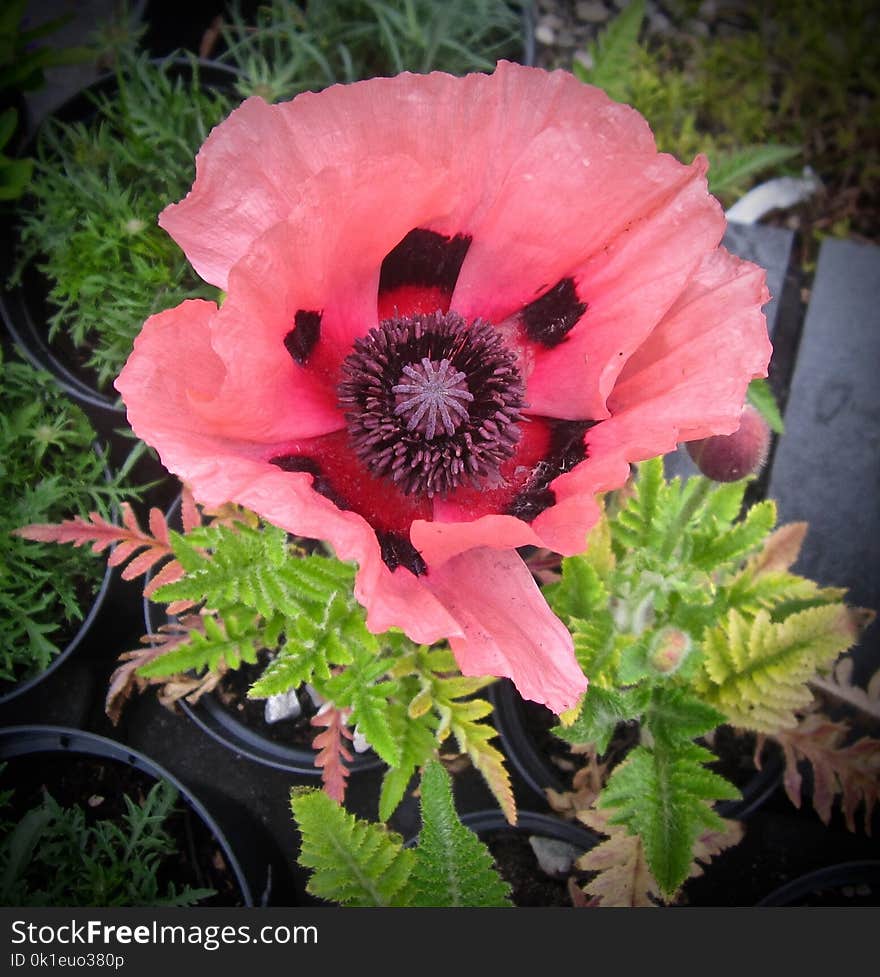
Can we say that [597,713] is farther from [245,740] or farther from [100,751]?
[100,751]

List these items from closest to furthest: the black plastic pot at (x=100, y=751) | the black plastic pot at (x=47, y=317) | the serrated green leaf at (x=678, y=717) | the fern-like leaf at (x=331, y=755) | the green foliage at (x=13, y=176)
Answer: the serrated green leaf at (x=678, y=717) → the fern-like leaf at (x=331, y=755) → the black plastic pot at (x=100, y=751) → the green foliage at (x=13, y=176) → the black plastic pot at (x=47, y=317)

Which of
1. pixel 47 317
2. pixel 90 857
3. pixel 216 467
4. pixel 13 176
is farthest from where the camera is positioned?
pixel 47 317

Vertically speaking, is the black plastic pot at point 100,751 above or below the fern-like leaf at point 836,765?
below

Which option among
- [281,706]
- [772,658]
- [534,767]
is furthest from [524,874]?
[772,658]

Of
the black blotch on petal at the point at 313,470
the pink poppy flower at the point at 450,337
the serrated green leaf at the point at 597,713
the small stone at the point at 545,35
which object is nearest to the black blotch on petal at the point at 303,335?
the pink poppy flower at the point at 450,337

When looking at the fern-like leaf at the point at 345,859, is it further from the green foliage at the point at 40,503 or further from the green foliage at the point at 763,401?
the green foliage at the point at 763,401

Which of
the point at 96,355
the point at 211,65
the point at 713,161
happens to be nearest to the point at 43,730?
the point at 96,355
